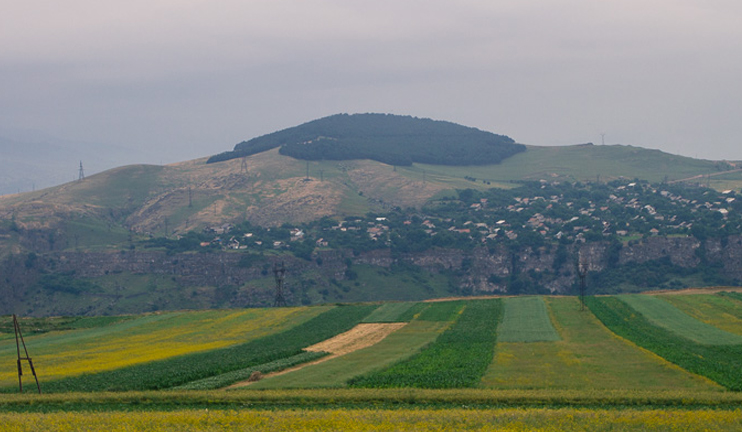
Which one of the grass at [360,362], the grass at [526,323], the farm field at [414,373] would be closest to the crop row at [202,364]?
the farm field at [414,373]

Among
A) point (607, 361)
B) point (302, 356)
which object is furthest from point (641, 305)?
point (302, 356)

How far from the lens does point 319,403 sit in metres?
46.5

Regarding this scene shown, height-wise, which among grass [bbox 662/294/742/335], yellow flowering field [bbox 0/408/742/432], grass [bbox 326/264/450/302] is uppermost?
yellow flowering field [bbox 0/408/742/432]

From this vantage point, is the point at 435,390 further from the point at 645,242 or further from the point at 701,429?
the point at 645,242

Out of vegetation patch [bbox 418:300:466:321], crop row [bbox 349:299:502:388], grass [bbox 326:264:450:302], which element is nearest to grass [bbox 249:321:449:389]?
crop row [bbox 349:299:502:388]

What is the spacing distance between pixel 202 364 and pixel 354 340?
20.0 meters

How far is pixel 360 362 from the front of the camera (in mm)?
63188

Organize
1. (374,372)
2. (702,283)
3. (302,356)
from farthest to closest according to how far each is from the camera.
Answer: (702,283)
(302,356)
(374,372)

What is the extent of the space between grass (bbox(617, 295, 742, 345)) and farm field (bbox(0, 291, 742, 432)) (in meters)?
0.29

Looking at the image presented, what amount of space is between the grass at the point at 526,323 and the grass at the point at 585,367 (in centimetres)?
210

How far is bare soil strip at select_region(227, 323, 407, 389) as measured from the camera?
71188mm

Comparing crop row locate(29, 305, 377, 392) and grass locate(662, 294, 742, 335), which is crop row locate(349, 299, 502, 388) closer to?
crop row locate(29, 305, 377, 392)

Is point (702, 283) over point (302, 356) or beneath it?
beneath

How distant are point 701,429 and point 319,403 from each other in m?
21.5
